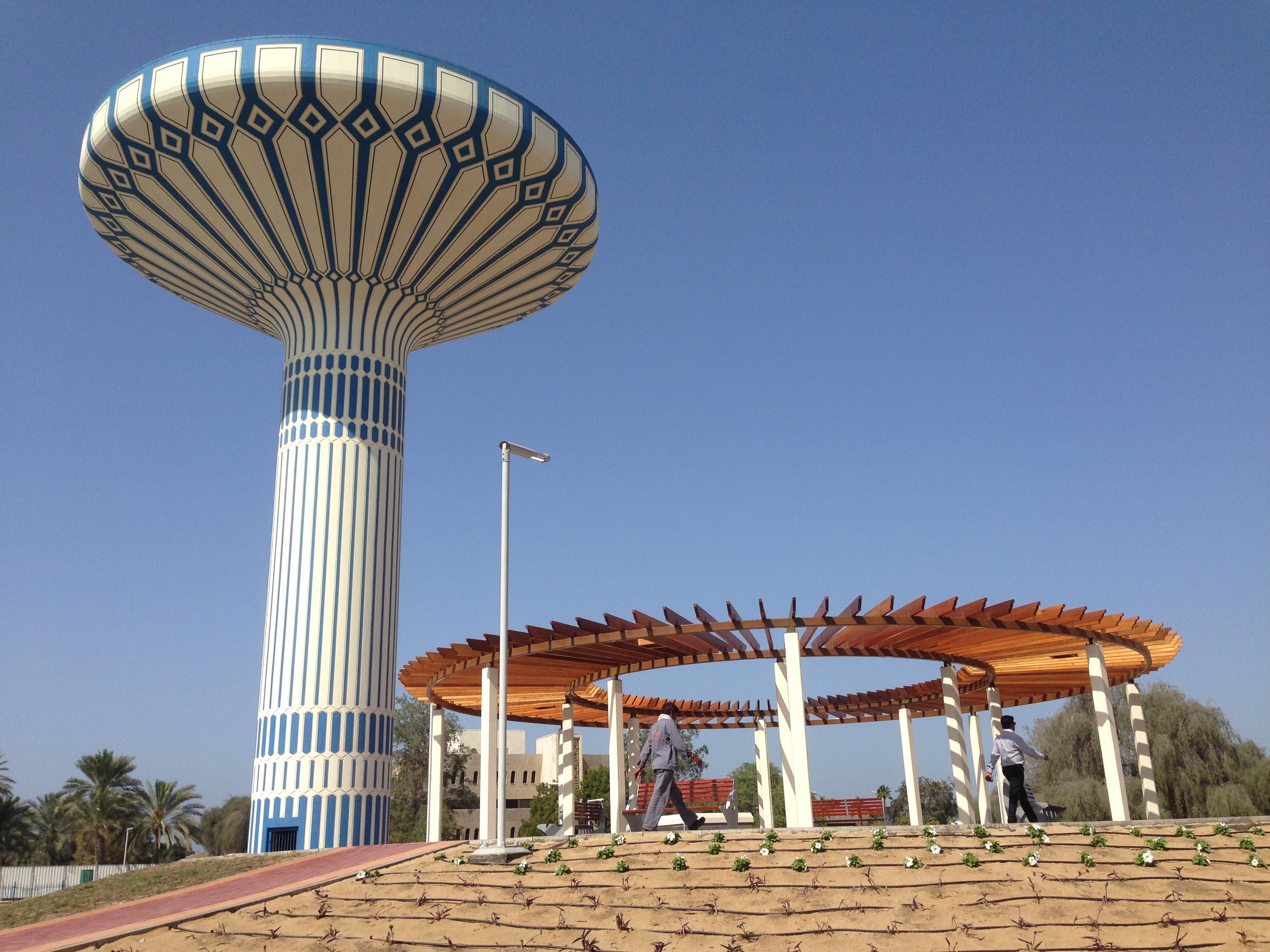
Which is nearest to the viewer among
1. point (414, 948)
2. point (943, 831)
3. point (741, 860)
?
point (414, 948)

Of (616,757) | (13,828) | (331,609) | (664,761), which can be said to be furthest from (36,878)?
(664,761)

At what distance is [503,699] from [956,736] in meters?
9.98

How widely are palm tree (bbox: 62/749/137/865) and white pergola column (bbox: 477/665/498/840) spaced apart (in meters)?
38.2

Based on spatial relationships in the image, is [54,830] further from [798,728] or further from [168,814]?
[798,728]

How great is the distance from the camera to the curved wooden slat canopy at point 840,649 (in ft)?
52.8

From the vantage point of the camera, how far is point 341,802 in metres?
19.9

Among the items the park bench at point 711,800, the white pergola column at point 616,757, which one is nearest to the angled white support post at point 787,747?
the white pergola column at point 616,757

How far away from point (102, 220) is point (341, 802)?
46.7ft

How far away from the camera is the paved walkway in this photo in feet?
37.1

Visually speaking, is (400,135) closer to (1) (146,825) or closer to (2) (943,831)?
(2) (943,831)

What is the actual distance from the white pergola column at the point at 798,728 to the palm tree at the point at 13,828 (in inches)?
1633

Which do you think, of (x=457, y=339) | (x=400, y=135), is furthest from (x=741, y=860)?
(x=457, y=339)

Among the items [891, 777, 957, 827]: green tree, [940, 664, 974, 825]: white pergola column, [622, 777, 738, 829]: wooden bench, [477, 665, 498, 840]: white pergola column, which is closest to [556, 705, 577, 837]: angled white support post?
[477, 665, 498, 840]: white pergola column

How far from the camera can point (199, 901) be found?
12.9 meters
